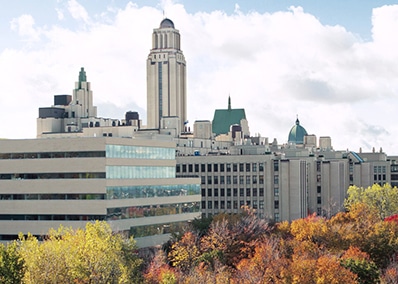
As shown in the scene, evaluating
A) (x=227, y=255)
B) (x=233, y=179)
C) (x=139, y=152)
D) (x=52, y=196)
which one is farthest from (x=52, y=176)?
(x=233, y=179)

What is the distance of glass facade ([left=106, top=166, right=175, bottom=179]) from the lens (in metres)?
91.3

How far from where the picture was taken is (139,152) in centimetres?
9719

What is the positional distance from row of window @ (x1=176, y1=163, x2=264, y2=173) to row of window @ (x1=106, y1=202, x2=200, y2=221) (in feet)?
118

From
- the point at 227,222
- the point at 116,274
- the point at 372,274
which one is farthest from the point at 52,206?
the point at 372,274

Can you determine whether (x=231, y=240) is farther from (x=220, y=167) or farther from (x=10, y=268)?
(x=220, y=167)

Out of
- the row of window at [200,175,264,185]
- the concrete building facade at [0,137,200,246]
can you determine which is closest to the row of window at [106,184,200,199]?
the concrete building facade at [0,137,200,246]

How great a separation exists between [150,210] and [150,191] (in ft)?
7.91

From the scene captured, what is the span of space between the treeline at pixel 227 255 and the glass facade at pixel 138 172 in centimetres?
888

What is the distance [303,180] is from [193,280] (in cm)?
8959

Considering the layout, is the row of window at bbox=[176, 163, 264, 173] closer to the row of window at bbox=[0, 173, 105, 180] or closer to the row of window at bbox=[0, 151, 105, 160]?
the row of window at bbox=[0, 151, 105, 160]

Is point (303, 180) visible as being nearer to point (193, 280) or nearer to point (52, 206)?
point (52, 206)

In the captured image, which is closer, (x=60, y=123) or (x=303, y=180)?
(x=303, y=180)

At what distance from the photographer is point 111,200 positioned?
297ft

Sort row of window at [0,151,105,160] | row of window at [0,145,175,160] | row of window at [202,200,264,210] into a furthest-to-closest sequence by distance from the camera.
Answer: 1. row of window at [202,200,264,210]
2. row of window at [0,145,175,160]
3. row of window at [0,151,105,160]
